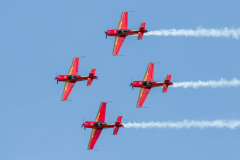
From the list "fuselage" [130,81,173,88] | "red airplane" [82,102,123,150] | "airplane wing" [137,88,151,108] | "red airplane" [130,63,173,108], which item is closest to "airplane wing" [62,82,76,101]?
"red airplane" [82,102,123,150]

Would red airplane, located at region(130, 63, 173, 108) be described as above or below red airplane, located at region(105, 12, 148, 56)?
below

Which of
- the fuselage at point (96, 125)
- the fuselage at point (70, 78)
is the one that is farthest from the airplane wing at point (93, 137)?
the fuselage at point (70, 78)

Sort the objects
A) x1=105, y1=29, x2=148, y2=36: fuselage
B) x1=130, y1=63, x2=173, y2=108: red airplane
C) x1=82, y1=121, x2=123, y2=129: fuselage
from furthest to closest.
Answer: x1=105, y1=29, x2=148, y2=36: fuselage, x1=130, y1=63, x2=173, y2=108: red airplane, x1=82, y1=121, x2=123, y2=129: fuselage

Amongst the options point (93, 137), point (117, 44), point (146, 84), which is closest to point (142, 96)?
point (146, 84)

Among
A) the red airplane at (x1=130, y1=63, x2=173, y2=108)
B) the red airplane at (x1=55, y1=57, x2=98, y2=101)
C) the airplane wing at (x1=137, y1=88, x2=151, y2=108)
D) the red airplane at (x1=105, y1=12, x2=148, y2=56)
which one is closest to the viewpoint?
the airplane wing at (x1=137, y1=88, x2=151, y2=108)

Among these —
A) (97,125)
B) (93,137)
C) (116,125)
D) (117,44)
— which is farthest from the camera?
(117,44)

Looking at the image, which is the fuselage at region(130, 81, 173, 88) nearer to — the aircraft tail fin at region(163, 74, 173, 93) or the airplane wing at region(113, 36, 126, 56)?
the aircraft tail fin at region(163, 74, 173, 93)

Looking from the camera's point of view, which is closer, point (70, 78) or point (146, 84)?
point (146, 84)

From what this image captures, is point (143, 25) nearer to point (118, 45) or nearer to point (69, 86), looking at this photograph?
point (118, 45)

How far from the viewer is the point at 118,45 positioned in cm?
13250

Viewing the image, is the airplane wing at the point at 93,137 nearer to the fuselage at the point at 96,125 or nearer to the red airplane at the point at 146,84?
the fuselage at the point at 96,125

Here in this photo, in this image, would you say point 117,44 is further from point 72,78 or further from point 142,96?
point 142,96

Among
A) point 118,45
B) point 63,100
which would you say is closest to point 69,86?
point 63,100

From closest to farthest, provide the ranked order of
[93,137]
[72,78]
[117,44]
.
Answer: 1. [93,137]
2. [72,78]
3. [117,44]
